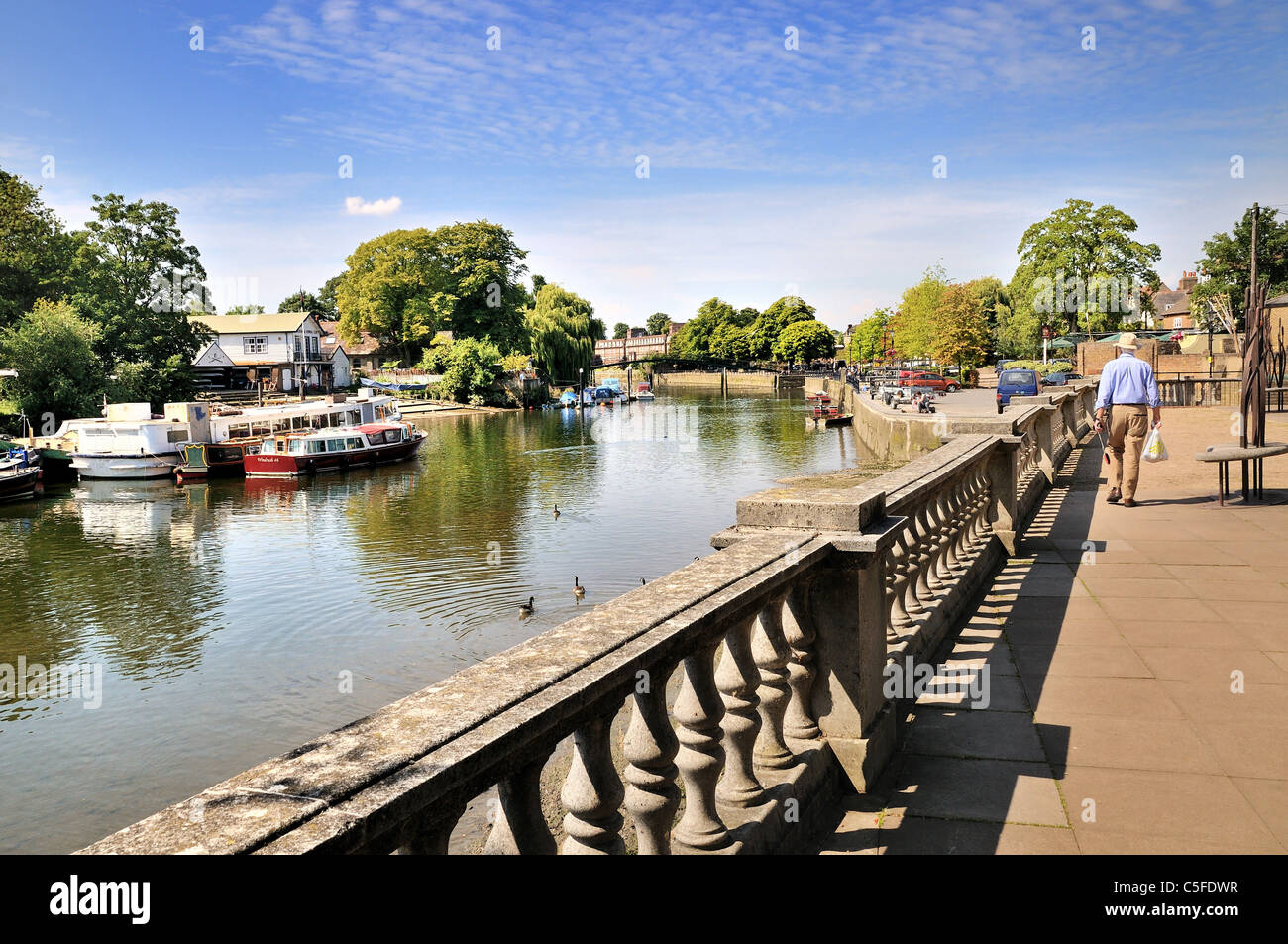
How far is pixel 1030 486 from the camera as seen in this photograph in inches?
445

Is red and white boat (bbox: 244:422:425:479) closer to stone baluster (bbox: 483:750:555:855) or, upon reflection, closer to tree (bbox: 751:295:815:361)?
stone baluster (bbox: 483:750:555:855)

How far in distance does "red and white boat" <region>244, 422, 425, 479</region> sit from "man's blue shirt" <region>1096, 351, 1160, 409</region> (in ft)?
133

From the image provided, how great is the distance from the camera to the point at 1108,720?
15.2 ft

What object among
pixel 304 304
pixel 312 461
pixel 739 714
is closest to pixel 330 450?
pixel 312 461

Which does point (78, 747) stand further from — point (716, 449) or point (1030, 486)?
point (716, 449)

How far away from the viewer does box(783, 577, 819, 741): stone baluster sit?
3.79 metres

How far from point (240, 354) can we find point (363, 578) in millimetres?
73825

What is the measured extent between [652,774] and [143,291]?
2785 inches

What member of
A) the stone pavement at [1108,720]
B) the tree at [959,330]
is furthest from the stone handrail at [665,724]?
the tree at [959,330]

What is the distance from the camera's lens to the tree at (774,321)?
146 meters

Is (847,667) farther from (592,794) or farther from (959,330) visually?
(959,330)

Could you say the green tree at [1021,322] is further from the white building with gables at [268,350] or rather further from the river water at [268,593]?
the white building with gables at [268,350]

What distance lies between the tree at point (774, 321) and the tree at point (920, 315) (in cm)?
4704
